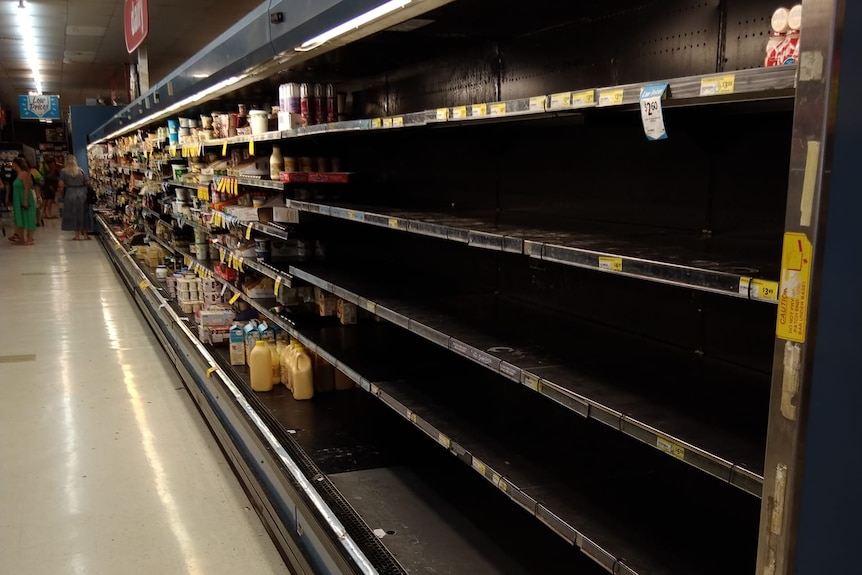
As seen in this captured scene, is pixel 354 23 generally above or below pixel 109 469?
above

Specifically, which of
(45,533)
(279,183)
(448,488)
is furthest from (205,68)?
(448,488)

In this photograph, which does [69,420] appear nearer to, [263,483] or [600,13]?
[263,483]

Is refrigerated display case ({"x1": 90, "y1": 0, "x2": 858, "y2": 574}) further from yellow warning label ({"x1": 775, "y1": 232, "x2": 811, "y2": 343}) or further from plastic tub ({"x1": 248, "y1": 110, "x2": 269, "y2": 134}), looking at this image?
plastic tub ({"x1": 248, "y1": 110, "x2": 269, "y2": 134})

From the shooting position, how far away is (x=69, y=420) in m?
4.48

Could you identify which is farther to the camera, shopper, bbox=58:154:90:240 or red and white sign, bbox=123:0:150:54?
shopper, bbox=58:154:90:240

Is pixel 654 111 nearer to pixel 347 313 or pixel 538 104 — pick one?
pixel 538 104

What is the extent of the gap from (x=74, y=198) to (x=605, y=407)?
47.5ft

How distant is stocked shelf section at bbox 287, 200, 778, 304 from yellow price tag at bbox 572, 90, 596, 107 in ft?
1.07

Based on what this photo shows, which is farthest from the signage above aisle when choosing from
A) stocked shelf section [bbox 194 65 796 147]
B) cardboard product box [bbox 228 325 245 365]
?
stocked shelf section [bbox 194 65 796 147]

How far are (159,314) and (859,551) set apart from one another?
6.07 meters

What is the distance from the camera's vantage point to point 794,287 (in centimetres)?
111

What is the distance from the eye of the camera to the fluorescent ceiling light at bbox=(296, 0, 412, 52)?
2.13 meters

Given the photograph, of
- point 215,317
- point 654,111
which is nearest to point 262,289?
point 215,317

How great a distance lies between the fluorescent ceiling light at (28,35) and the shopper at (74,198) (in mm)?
2148
